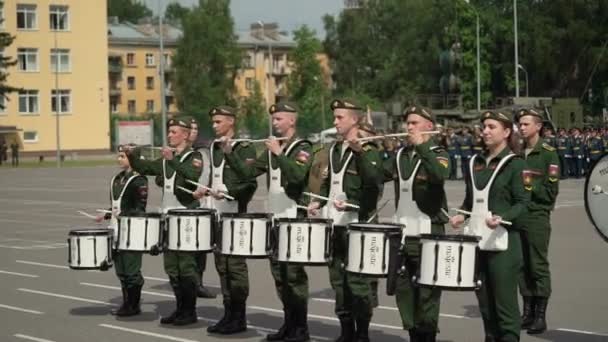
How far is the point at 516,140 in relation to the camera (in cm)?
975

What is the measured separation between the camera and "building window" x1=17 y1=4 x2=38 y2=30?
3608 inches

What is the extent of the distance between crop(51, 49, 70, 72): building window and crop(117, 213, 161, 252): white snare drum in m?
81.1

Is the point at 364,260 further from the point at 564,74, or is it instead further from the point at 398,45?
the point at 398,45

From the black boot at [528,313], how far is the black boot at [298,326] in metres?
2.21

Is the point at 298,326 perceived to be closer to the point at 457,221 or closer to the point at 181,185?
the point at 181,185

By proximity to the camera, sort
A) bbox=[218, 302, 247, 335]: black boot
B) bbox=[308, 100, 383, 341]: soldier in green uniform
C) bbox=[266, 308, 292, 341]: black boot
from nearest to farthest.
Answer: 1. bbox=[308, 100, 383, 341]: soldier in green uniform
2. bbox=[266, 308, 292, 341]: black boot
3. bbox=[218, 302, 247, 335]: black boot

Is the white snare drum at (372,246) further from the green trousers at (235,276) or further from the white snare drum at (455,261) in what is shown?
the green trousers at (235,276)

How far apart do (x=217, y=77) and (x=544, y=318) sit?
338 feet

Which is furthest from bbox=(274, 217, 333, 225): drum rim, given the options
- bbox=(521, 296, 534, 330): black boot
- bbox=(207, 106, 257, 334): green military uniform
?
bbox=(521, 296, 534, 330): black boot

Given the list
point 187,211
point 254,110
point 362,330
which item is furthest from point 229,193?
point 254,110

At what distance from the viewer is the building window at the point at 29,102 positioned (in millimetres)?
91938

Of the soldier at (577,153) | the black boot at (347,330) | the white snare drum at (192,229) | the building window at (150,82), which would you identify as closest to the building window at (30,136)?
the building window at (150,82)

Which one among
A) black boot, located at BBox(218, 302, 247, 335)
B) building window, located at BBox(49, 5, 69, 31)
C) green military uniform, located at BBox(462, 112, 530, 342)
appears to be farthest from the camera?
building window, located at BBox(49, 5, 69, 31)

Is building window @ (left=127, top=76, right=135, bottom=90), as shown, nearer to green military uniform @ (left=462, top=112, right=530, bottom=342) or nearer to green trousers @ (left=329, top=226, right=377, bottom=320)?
green trousers @ (left=329, top=226, right=377, bottom=320)
